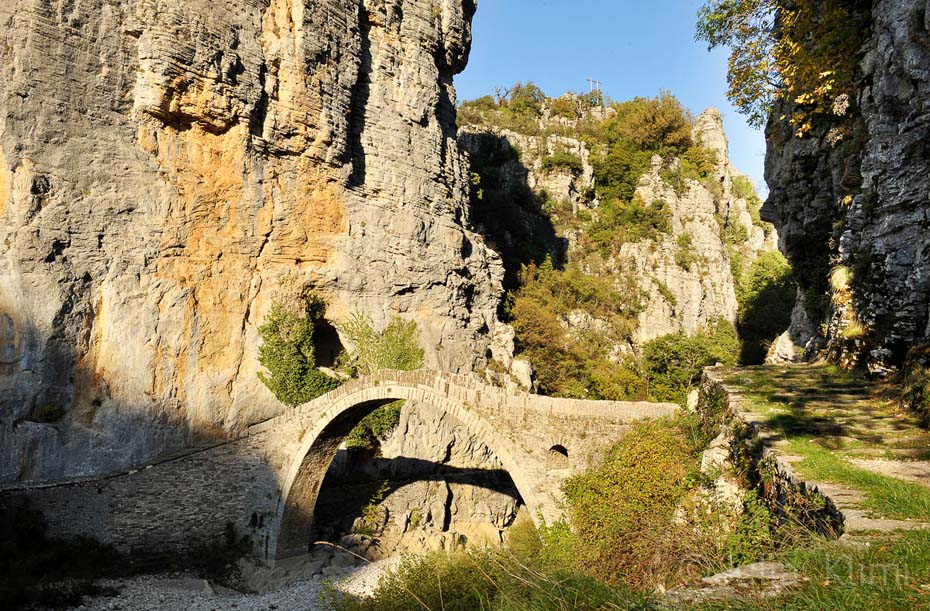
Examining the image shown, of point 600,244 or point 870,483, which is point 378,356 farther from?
point 600,244

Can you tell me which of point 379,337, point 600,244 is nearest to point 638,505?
point 379,337

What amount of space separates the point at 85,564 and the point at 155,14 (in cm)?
1569

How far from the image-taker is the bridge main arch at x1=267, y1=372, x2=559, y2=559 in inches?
454

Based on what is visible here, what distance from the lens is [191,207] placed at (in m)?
18.1

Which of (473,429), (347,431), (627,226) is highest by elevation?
(627,226)

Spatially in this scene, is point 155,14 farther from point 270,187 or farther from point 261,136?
point 270,187

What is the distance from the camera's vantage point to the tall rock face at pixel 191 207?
49.6 ft

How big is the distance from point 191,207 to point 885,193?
17946 mm

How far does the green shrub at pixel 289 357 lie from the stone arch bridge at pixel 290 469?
3483 millimetres

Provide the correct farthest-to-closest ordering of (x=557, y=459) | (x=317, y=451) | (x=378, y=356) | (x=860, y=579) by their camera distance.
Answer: (x=378, y=356) → (x=317, y=451) → (x=557, y=459) → (x=860, y=579)

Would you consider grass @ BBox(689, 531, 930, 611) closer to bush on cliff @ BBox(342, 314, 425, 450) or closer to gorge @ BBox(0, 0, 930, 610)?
gorge @ BBox(0, 0, 930, 610)

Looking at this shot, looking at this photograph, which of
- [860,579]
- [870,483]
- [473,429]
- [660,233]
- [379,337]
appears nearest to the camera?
[860,579]

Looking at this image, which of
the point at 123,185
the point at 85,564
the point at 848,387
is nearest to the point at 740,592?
the point at 848,387

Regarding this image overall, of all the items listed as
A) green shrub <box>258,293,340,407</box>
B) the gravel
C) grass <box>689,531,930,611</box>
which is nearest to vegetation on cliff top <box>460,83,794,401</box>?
green shrub <box>258,293,340,407</box>
